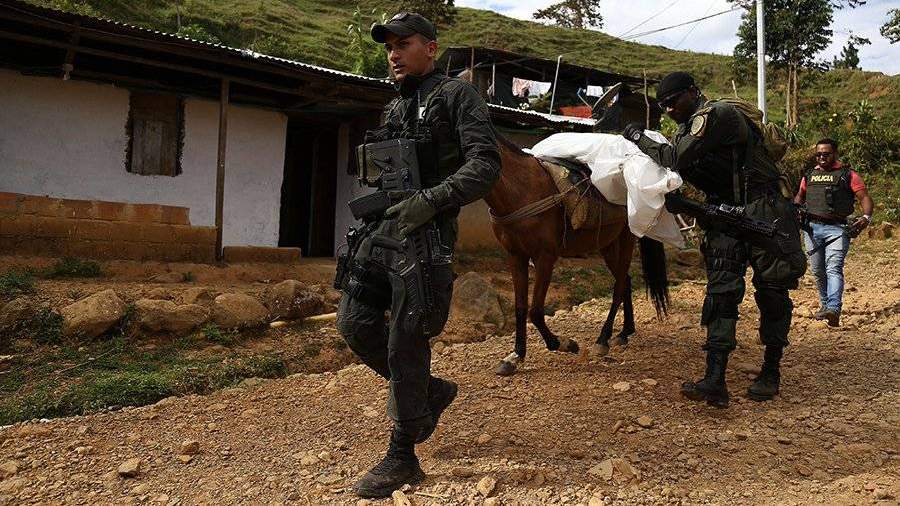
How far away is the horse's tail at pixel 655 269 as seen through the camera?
211 inches

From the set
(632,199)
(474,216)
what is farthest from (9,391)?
(474,216)

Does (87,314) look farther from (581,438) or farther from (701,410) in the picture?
(701,410)

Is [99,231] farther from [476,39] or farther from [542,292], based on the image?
[476,39]

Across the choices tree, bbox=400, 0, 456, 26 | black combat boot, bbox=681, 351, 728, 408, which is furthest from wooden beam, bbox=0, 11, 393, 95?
tree, bbox=400, 0, 456, 26

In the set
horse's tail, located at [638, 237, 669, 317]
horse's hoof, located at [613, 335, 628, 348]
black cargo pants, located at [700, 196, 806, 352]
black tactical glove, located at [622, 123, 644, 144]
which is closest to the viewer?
black cargo pants, located at [700, 196, 806, 352]

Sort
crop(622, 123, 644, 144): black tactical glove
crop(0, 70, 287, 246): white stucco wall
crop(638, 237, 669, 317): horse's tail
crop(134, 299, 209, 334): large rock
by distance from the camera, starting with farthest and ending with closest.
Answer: crop(0, 70, 287, 246): white stucco wall < crop(638, 237, 669, 317): horse's tail < crop(134, 299, 209, 334): large rock < crop(622, 123, 644, 144): black tactical glove

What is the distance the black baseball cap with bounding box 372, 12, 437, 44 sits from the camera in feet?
8.14

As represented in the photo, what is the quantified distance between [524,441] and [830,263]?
172 inches

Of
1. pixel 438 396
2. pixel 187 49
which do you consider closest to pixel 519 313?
pixel 438 396

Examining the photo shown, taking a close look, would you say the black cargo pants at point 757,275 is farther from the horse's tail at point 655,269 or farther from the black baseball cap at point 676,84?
the horse's tail at point 655,269

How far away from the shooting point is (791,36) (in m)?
23.2

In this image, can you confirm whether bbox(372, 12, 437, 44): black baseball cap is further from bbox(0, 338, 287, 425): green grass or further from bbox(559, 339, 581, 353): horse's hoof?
bbox(559, 339, 581, 353): horse's hoof

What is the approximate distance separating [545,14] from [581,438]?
51499 millimetres

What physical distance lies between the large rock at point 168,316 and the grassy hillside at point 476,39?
677 inches
